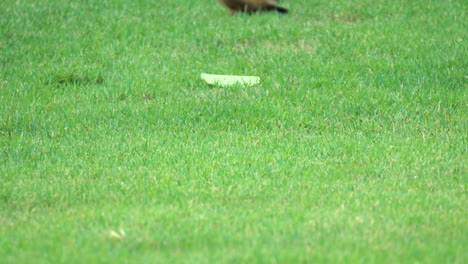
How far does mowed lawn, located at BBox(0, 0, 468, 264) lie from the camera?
160 inches

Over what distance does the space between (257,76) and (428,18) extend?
124 inches

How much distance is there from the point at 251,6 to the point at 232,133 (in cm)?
450

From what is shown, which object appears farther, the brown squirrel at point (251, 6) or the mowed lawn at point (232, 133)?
the brown squirrel at point (251, 6)

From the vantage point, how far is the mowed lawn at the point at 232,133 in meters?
4.07

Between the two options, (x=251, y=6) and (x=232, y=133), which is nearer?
(x=232, y=133)

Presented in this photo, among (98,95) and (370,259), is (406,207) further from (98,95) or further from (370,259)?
(98,95)

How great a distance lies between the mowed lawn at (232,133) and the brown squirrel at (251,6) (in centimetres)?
24

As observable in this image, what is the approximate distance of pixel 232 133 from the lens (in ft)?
21.3

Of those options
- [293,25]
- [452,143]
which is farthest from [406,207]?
[293,25]

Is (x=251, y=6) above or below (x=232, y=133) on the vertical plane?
above

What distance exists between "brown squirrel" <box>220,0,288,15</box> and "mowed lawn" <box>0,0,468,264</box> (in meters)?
0.24

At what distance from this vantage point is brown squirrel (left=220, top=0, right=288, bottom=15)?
34.5 feet

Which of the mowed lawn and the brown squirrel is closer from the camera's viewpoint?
the mowed lawn

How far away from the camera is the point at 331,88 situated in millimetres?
7562
